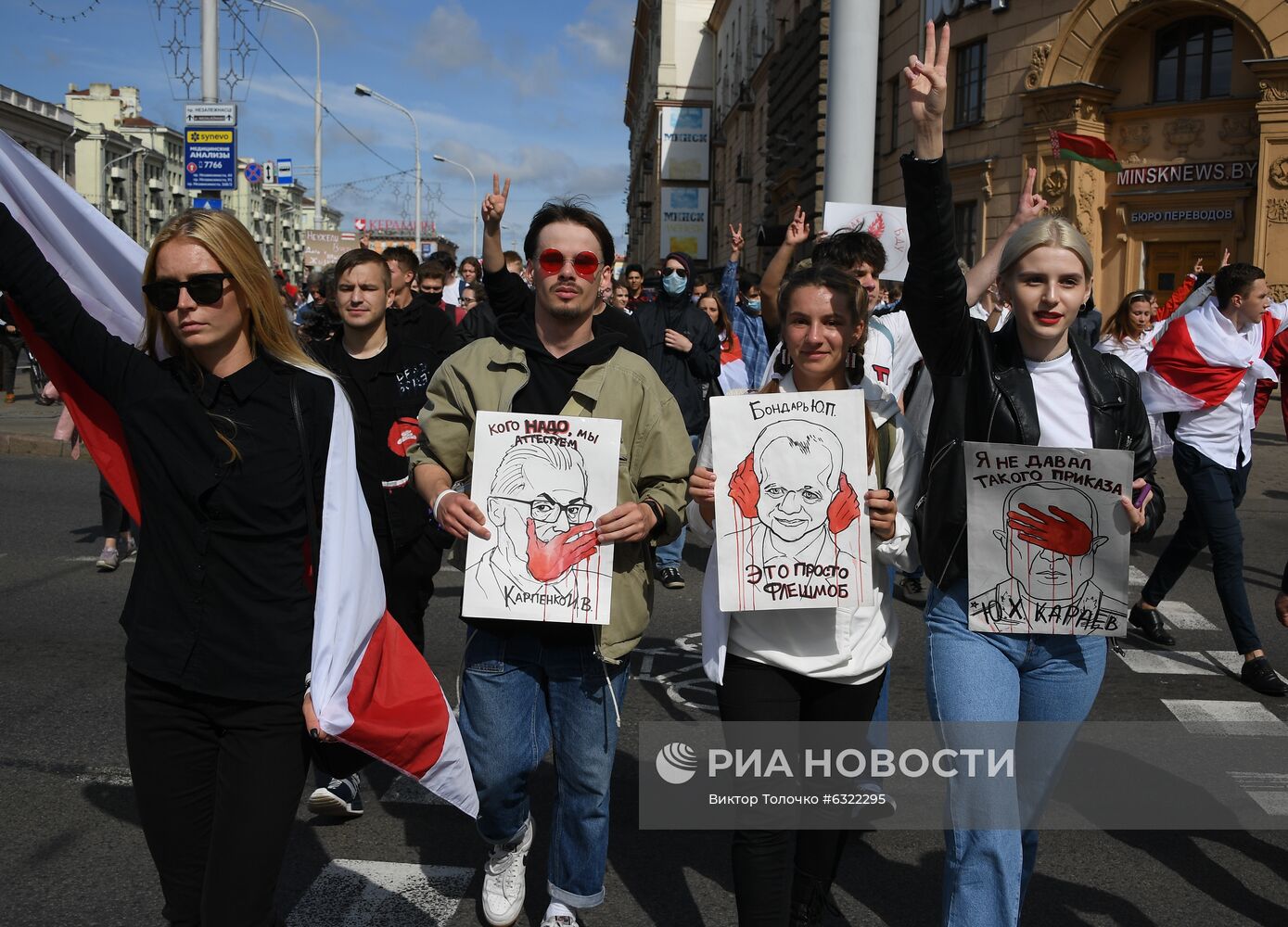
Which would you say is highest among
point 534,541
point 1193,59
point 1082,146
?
point 1193,59

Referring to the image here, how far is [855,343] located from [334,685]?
5.38ft

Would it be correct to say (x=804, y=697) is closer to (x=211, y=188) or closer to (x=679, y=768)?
(x=679, y=768)

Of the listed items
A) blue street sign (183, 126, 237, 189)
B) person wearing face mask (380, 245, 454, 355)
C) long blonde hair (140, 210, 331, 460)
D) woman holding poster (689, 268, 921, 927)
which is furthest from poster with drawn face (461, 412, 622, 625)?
blue street sign (183, 126, 237, 189)

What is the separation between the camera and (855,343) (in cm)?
331

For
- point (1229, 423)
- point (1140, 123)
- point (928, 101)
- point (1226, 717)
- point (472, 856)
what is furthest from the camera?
point (1140, 123)

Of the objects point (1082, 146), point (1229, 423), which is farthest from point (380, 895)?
point (1082, 146)

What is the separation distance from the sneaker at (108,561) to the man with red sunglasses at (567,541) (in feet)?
18.6

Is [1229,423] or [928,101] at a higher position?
[928,101]

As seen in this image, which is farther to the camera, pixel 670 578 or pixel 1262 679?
pixel 670 578

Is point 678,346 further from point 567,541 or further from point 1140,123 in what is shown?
point 1140,123

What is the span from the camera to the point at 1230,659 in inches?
256

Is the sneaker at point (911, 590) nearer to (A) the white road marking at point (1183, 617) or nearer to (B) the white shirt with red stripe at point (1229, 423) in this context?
(A) the white road marking at point (1183, 617)

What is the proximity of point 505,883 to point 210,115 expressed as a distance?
15833 mm

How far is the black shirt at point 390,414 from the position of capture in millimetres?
4402
